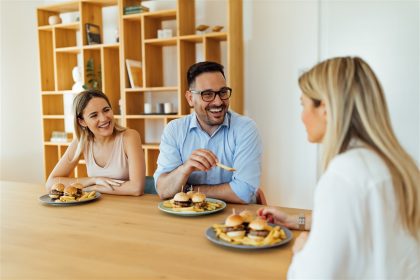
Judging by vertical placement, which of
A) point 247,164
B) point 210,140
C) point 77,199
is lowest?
point 77,199

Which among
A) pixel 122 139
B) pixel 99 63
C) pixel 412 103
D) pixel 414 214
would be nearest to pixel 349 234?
pixel 414 214

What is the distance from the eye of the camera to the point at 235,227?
4.56ft

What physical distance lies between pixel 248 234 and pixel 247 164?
0.79 metres

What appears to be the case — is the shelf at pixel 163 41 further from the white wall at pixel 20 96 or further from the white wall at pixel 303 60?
the white wall at pixel 20 96

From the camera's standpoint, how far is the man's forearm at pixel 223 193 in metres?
1.98

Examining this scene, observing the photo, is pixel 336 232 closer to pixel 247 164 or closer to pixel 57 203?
pixel 247 164

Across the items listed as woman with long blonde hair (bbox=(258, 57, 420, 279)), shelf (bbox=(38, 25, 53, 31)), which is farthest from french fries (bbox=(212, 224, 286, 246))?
shelf (bbox=(38, 25, 53, 31))

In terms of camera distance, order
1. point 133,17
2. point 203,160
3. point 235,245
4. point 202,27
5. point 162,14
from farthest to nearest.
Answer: point 133,17
point 162,14
point 202,27
point 203,160
point 235,245

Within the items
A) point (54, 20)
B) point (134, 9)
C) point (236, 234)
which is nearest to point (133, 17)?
point (134, 9)

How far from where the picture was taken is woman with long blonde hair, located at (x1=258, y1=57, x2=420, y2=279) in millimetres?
913

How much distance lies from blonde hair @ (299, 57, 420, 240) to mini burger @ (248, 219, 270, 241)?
43 centimetres

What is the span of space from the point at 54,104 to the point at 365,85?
13.9 feet

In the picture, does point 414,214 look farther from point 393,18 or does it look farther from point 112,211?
point 393,18

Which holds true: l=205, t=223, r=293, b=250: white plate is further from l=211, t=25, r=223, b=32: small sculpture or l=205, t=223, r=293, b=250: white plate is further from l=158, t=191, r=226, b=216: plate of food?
l=211, t=25, r=223, b=32: small sculpture
